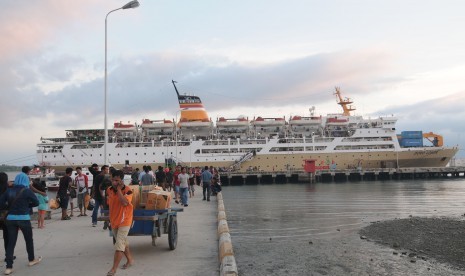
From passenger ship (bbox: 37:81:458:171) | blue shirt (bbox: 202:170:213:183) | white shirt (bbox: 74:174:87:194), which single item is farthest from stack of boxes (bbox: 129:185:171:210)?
passenger ship (bbox: 37:81:458:171)

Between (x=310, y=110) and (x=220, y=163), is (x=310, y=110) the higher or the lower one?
the higher one

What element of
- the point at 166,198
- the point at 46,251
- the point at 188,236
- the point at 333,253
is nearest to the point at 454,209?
the point at 333,253

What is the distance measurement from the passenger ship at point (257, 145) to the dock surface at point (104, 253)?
128ft

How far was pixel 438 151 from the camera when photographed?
1984 inches

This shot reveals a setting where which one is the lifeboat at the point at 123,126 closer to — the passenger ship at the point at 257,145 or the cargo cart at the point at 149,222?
the passenger ship at the point at 257,145

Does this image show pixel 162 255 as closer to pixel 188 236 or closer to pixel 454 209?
pixel 188 236

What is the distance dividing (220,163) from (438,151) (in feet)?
93.2

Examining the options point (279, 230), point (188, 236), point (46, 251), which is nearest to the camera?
point (46, 251)

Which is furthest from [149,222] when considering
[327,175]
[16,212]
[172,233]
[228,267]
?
[327,175]

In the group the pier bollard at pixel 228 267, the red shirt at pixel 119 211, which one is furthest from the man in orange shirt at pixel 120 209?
the pier bollard at pixel 228 267

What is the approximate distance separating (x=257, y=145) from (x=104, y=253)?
44.5 meters

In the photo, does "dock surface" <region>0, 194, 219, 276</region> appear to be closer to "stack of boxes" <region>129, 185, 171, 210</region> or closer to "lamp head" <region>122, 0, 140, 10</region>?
"stack of boxes" <region>129, 185, 171, 210</region>

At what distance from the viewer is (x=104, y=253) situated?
657cm

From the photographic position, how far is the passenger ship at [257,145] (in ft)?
164
